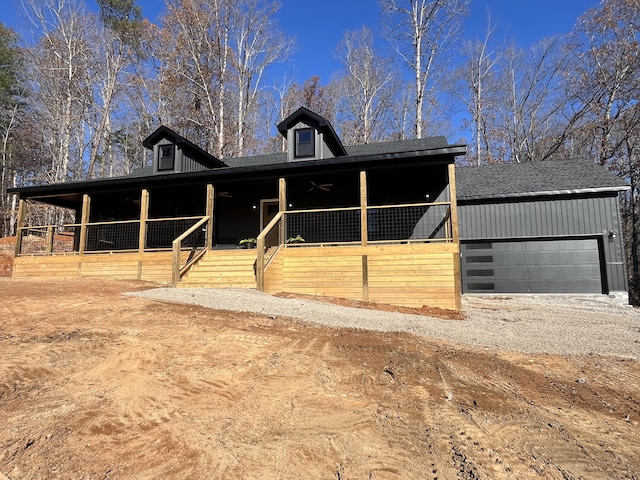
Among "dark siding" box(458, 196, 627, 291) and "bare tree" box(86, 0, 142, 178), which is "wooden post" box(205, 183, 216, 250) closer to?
"dark siding" box(458, 196, 627, 291)

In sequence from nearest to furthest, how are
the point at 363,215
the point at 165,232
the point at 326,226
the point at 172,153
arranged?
the point at 363,215
the point at 326,226
the point at 165,232
the point at 172,153

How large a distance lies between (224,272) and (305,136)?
607 centimetres

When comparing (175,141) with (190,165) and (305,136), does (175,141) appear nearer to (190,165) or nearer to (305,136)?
(190,165)

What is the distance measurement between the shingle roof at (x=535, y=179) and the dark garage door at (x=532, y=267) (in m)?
1.71

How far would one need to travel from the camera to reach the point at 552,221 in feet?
37.8

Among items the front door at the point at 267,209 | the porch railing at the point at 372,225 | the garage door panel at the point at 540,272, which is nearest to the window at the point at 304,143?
the front door at the point at 267,209

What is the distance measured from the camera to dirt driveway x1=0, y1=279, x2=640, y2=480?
200 cm

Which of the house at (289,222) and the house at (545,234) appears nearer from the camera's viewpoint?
the house at (289,222)

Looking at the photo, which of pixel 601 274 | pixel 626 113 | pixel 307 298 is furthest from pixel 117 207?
pixel 626 113

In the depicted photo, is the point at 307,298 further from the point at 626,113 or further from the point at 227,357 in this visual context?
the point at 626,113

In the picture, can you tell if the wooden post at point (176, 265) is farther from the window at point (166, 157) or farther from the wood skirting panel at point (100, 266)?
the window at point (166, 157)

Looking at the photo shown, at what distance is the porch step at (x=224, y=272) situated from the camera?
9070 millimetres

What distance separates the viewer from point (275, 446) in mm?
2180

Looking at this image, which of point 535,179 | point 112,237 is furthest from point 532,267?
point 112,237
